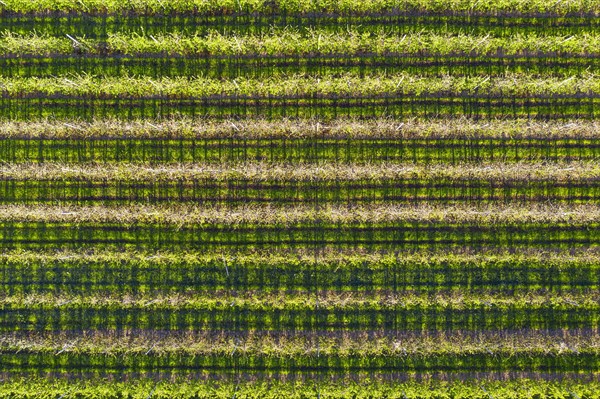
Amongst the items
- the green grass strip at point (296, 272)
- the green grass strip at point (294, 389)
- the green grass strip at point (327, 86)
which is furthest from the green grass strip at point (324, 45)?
the green grass strip at point (294, 389)

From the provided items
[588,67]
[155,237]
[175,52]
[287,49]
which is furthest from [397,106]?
[155,237]

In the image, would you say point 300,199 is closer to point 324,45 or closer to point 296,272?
point 296,272

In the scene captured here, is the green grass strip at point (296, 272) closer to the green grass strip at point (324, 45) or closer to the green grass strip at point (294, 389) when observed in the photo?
the green grass strip at point (294, 389)

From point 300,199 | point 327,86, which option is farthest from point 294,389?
→ point 327,86

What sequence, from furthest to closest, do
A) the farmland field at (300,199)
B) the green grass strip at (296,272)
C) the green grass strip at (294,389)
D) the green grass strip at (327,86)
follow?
the green grass strip at (327,86), the green grass strip at (296,272), the farmland field at (300,199), the green grass strip at (294,389)

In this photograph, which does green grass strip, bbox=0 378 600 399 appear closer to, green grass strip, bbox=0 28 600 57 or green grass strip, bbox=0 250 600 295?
green grass strip, bbox=0 250 600 295

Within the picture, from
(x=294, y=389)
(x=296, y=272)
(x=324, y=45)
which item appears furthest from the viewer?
(x=324, y=45)

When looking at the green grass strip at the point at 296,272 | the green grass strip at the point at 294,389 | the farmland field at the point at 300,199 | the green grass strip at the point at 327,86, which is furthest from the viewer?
the green grass strip at the point at 327,86

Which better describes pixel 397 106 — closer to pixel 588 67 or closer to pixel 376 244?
pixel 376 244
